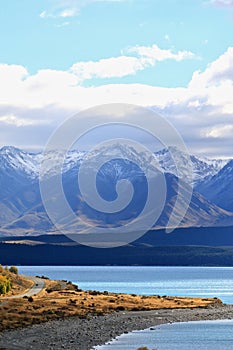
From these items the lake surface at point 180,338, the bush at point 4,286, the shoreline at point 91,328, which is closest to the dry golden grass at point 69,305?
the shoreline at point 91,328

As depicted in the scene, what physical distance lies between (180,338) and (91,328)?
11.7m

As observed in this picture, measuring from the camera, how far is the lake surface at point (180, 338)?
91.8 metres

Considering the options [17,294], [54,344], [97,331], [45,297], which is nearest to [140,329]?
[97,331]

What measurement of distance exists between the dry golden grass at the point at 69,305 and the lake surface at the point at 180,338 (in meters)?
13.7

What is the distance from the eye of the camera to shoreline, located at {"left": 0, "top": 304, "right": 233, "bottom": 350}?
8606cm

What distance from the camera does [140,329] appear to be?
109250mm

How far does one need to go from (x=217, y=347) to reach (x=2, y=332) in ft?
79.9

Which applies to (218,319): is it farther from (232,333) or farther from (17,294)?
(17,294)

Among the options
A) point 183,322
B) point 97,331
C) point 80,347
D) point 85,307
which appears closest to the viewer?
point 80,347

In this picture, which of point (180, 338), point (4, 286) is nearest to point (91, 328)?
point (180, 338)

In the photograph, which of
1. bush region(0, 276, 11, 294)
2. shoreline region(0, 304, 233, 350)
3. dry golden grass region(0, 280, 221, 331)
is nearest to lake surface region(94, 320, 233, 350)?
shoreline region(0, 304, 233, 350)

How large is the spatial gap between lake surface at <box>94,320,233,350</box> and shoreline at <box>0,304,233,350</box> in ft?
7.10

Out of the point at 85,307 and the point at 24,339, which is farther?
the point at 85,307

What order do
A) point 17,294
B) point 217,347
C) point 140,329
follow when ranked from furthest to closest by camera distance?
point 17,294 → point 140,329 → point 217,347
